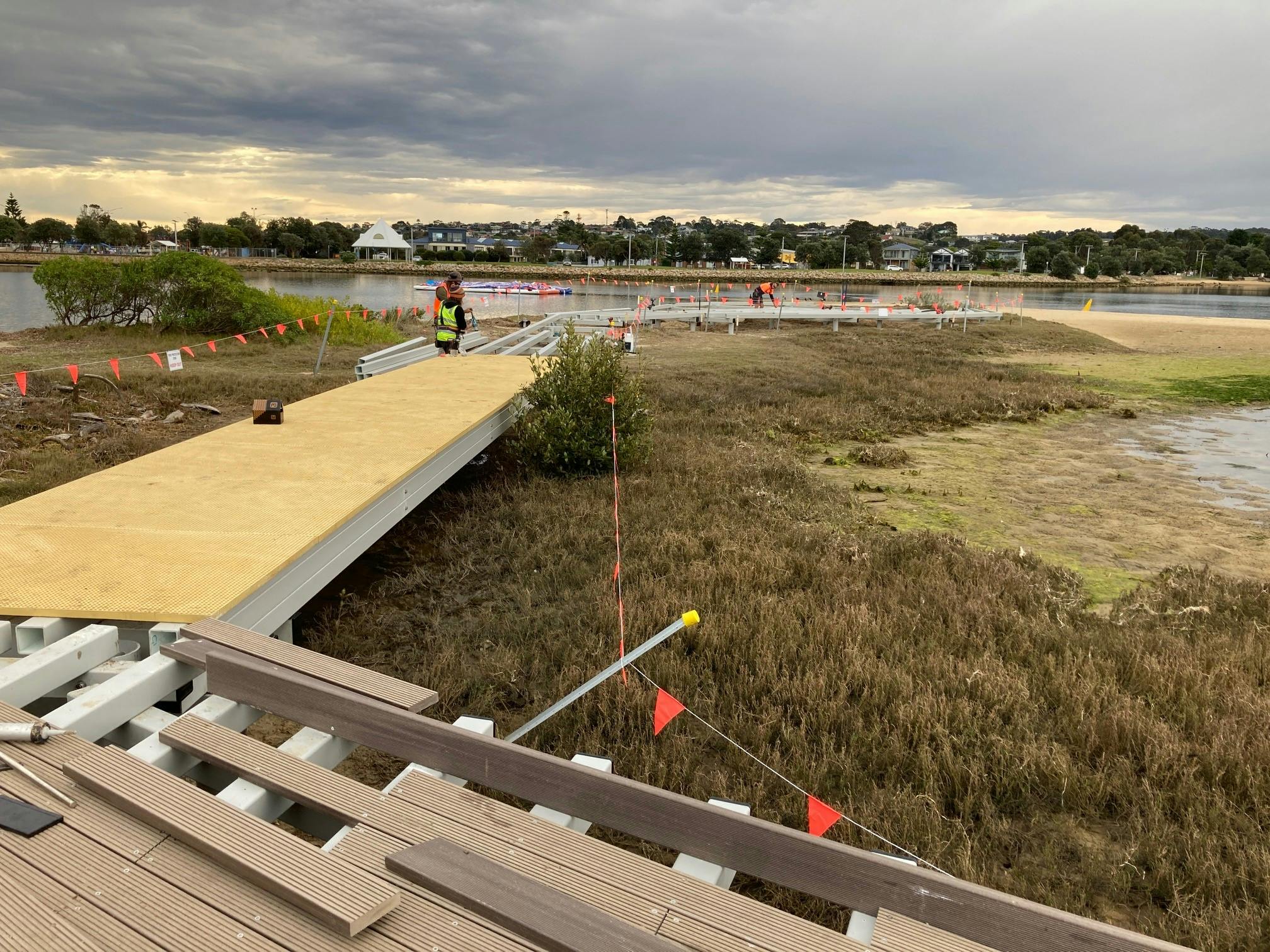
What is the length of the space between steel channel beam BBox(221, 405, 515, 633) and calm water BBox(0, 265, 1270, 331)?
23047 millimetres

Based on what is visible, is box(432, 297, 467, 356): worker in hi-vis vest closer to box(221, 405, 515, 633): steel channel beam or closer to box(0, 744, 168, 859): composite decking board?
box(221, 405, 515, 633): steel channel beam

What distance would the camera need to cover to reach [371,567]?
7352mm

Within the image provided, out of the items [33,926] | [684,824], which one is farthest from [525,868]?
Answer: [33,926]

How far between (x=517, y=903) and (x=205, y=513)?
4090mm

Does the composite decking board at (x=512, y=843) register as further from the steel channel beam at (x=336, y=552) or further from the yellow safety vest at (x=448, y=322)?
the yellow safety vest at (x=448, y=322)

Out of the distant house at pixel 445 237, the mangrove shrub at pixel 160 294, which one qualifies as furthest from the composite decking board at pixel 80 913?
the distant house at pixel 445 237

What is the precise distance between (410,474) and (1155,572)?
6.44 meters

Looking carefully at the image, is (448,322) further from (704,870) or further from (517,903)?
(517,903)

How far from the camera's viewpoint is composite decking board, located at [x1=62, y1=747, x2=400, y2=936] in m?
2.11

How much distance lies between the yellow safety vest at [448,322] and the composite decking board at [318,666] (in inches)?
416

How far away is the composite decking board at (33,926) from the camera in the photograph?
2.00 m

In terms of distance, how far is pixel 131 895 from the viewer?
86.2 inches

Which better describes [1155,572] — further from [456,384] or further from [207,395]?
[207,395]

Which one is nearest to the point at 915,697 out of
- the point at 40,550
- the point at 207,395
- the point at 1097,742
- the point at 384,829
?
the point at 1097,742
